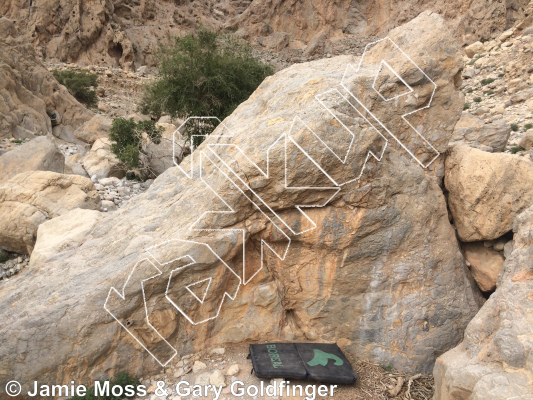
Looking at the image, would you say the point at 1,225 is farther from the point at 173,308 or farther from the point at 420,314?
the point at 420,314

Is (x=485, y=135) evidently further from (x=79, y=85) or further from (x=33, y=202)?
(x=79, y=85)

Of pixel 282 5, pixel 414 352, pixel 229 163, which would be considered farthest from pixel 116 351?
pixel 282 5

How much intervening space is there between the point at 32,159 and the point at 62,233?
3.63 meters

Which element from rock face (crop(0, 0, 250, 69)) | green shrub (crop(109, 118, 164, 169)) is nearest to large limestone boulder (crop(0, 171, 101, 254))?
green shrub (crop(109, 118, 164, 169))

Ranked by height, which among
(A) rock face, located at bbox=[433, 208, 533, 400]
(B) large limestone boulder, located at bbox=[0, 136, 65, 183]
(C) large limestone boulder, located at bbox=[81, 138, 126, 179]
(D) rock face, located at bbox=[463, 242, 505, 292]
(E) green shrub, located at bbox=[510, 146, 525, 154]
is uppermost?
(A) rock face, located at bbox=[433, 208, 533, 400]

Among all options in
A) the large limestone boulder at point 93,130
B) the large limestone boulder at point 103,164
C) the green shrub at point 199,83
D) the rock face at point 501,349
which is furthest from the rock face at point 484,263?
the large limestone boulder at point 93,130

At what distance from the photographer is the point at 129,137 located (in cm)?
923

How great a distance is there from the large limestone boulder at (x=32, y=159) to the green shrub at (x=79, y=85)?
13.9m

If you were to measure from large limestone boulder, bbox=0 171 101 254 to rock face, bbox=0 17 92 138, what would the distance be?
267 inches

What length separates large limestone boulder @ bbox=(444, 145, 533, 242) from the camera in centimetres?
372

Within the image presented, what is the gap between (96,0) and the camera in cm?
2811

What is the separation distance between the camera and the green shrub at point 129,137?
27.6ft

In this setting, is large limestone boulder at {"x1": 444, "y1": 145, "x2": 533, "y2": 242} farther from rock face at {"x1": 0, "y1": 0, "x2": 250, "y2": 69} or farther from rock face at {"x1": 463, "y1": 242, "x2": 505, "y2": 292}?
rock face at {"x1": 0, "y1": 0, "x2": 250, "y2": 69}

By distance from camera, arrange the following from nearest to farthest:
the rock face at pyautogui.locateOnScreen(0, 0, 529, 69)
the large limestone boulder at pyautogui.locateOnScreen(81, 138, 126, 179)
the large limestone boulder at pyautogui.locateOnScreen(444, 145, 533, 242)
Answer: the large limestone boulder at pyautogui.locateOnScreen(444, 145, 533, 242), the large limestone boulder at pyautogui.locateOnScreen(81, 138, 126, 179), the rock face at pyautogui.locateOnScreen(0, 0, 529, 69)
